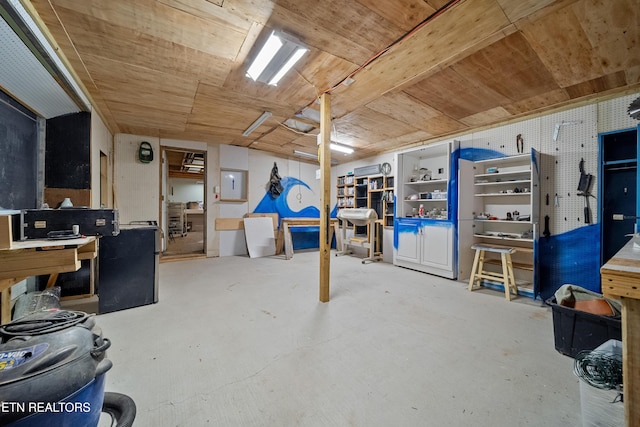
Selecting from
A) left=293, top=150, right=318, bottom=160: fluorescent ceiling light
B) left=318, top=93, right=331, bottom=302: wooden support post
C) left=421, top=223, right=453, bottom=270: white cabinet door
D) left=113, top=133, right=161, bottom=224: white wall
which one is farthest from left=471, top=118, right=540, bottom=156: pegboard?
left=113, top=133, right=161, bottom=224: white wall

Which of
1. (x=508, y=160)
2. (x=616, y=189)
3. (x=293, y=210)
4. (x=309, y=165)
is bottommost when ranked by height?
(x=293, y=210)

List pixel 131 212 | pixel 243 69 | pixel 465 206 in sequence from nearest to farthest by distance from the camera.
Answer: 1. pixel 243 69
2. pixel 465 206
3. pixel 131 212

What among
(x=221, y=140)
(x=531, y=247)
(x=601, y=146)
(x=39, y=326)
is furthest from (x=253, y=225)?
(x=601, y=146)

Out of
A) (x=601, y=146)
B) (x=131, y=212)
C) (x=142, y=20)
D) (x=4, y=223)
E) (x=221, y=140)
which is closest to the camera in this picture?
(x=4, y=223)

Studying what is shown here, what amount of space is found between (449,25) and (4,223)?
3.25 meters

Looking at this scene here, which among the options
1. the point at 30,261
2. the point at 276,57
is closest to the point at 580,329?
the point at 276,57

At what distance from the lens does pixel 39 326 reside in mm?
1046

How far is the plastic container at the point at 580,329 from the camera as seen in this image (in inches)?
65.7

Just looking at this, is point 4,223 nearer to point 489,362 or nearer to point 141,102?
point 141,102

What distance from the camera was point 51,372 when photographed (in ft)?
2.69

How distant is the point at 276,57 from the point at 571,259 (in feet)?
14.3

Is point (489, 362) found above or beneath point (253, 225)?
beneath

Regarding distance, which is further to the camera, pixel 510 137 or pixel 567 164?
pixel 510 137

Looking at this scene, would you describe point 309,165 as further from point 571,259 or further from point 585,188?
point 571,259
